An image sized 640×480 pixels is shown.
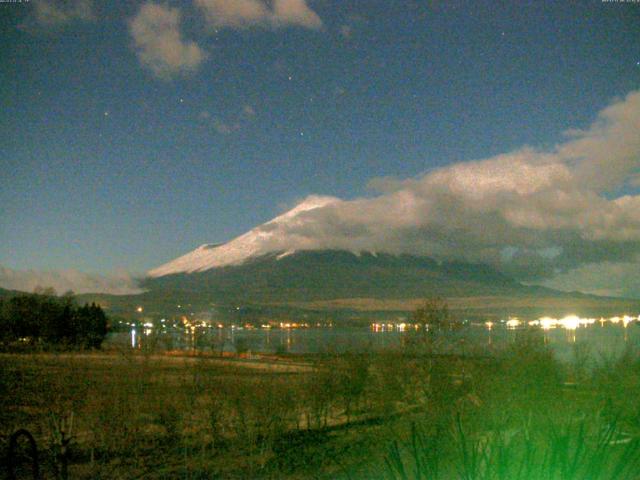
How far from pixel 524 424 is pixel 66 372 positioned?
36.7 feet

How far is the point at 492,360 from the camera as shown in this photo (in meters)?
16.6

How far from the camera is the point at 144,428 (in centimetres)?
1291

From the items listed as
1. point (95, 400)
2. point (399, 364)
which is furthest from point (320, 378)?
point (95, 400)

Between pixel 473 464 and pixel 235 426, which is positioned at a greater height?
pixel 473 464

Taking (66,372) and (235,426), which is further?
(66,372)

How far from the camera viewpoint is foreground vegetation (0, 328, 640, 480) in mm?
11281

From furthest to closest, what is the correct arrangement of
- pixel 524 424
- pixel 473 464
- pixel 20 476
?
pixel 20 476
pixel 524 424
pixel 473 464

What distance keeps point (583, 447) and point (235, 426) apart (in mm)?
8459

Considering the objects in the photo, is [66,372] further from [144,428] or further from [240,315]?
[240,315]

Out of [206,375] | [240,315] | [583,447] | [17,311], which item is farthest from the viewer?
[240,315]

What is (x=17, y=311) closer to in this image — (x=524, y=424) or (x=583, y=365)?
(x=583, y=365)

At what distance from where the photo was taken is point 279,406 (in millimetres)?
12688

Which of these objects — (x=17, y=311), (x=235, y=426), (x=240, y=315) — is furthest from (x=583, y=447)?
(x=240, y=315)

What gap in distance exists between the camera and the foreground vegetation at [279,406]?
37.0 ft
